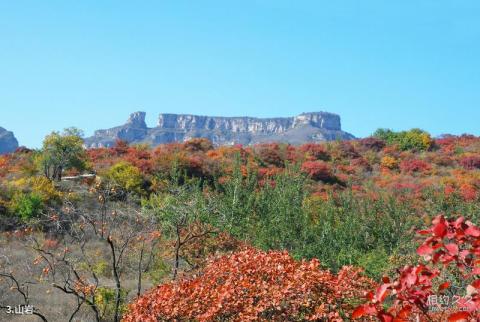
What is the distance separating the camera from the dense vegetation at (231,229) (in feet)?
25.2

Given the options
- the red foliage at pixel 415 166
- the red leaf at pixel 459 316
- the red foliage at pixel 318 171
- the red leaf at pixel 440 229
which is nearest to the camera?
the red leaf at pixel 459 316

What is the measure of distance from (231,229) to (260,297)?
12314mm

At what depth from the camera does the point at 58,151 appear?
29.9 metres

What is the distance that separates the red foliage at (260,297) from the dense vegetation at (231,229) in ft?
0.07

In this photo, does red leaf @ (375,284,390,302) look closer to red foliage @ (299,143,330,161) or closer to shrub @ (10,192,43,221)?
shrub @ (10,192,43,221)

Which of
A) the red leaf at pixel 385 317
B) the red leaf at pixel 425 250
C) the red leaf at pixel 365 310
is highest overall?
the red leaf at pixel 425 250

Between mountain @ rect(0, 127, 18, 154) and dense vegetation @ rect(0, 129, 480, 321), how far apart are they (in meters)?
161

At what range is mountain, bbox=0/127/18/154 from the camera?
182363 mm

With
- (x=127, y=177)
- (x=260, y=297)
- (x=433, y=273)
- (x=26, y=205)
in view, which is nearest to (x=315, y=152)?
(x=127, y=177)

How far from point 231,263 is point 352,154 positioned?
122 feet

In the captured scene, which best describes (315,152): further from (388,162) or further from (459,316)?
(459,316)

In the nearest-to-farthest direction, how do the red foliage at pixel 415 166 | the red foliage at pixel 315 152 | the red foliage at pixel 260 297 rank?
1. the red foliage at pixel 260 297
2. the red foliage at pixel 415 166
3. the red foliage at pixel 315 152

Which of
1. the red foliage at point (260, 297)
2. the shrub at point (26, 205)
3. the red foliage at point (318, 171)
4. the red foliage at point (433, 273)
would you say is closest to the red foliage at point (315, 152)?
the red foliage at point (318, 171)

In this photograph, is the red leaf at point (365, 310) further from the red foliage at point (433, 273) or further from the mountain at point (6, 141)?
the mountain at point (6, 141)
